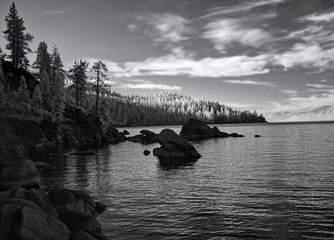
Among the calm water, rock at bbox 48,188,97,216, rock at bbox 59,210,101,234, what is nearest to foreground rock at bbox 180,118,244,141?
the calm water

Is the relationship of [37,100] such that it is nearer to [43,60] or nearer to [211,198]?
[43,60]

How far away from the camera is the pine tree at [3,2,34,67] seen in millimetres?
72125

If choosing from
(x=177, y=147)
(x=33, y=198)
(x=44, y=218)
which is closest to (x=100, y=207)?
(x=33, y=198)

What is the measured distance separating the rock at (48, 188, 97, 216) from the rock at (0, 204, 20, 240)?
16.1 feet

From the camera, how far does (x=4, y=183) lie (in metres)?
17.1

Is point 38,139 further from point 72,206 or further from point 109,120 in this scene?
point 72,206

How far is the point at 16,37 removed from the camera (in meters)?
72.3

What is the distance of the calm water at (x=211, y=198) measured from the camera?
1348cm

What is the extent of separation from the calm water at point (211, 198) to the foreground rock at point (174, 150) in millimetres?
6965

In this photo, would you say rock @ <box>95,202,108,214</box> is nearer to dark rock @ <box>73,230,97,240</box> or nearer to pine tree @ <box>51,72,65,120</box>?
dark rock @ <box>73,230,97,240</box>

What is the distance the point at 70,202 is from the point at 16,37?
7023cm

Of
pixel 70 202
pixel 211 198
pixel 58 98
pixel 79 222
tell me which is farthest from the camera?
pixel 58 98

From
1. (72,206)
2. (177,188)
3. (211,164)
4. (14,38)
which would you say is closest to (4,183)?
(72,206)

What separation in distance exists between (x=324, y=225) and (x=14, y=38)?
7812cm
